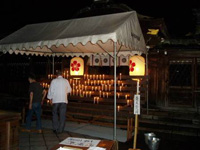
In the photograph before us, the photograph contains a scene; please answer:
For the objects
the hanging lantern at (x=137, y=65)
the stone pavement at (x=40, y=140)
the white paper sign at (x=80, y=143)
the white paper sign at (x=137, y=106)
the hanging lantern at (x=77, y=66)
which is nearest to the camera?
the white paper sign at (x=80, y=143)

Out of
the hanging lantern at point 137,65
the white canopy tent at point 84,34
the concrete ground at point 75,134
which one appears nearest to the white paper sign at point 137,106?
the white canopy tent at point 84,34

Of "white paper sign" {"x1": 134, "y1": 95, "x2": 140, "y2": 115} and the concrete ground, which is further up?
"white paper sign" {"x1": 134, "y1": 95, "x2": 140, "y2": 115}

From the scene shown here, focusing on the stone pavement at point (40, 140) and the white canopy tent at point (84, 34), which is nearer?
the white canopy tent at point (84, 34)

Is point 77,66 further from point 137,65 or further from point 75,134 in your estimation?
point 75,134

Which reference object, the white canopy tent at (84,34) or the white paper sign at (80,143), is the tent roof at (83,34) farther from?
the white paper sign at (80,143)

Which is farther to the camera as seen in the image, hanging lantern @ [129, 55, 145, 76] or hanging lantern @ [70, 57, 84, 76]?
hanging lantern @ [70, 57, 84, 76]

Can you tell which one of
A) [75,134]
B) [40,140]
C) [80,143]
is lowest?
[75,134]

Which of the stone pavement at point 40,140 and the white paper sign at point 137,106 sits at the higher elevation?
the white paper sign at point 137,106

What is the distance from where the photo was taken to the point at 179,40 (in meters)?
10.5

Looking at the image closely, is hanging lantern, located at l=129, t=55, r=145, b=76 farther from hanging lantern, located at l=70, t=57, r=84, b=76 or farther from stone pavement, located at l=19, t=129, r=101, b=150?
stone pavement, located at l=19, t=129, r=101, b=150

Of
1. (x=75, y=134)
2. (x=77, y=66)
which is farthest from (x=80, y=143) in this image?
(x=77, y=66)

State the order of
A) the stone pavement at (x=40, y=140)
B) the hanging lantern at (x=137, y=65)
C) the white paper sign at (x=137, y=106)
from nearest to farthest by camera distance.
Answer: the white paper sign at (x=137, y=106) → the stone pavement at (x=40, y=140) → the hanging lantern at (x=137, y=65)

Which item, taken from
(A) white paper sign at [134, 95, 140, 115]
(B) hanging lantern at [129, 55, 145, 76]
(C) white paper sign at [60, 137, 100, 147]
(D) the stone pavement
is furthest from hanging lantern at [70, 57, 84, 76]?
(C) white paper sign at [60, 137, 100, 147]

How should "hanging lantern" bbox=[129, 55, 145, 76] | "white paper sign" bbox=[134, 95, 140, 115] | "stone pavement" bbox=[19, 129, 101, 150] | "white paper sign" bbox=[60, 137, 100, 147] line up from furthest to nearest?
"hanging lantern" bbox=[129, 55, 145, 76] < "stone pavement" bbox=[19, 129, 101, 150] < "white paper sign" bbox=[134, 95, 140, 115] < "white paper sign" bbox=[60, 137, 100, 147]
